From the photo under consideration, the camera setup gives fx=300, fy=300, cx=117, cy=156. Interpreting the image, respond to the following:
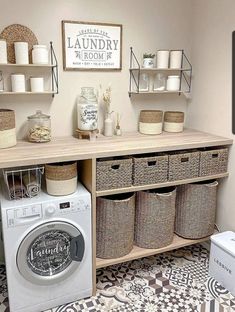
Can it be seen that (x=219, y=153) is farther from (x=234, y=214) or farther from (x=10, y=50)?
(x=10, y=50)

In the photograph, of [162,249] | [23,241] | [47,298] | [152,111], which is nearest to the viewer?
[23,241]

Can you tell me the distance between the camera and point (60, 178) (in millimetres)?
1855

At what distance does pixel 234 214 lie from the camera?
2334 millimetres

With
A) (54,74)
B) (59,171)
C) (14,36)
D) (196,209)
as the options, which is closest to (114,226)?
(59,171)

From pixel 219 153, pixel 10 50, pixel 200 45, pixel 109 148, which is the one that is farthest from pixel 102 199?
pixel 200 45

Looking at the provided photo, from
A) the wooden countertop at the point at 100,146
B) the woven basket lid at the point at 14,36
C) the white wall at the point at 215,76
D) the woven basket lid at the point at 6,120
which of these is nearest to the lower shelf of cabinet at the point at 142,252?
the white wall at the point at 215,76

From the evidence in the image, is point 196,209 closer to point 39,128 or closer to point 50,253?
point 50,253

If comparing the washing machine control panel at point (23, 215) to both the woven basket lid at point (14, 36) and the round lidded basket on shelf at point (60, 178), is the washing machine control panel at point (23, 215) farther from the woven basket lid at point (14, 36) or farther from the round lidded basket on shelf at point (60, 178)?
the woven basket lid at point (14, 36)

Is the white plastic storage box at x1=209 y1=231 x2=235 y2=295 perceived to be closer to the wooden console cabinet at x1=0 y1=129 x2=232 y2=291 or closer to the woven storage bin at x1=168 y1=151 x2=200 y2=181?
the wooden console cabinet at x1=0 y1=129 x2=232 y2=291

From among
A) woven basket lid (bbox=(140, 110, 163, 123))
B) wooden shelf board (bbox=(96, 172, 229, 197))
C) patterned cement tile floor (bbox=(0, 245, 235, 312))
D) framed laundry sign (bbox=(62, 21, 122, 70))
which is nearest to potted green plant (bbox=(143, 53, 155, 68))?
framed laundry sign (bbox=(62, 21, 122, 70))

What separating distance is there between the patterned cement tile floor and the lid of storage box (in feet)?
1.03

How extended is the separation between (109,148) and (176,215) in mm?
844

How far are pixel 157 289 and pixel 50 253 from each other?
0.84 m

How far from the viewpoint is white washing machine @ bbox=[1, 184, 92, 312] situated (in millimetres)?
1753
